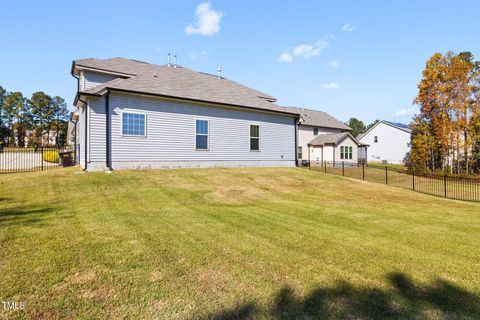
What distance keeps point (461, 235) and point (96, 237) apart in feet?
23.3

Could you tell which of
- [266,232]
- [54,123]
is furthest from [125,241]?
[54,123]

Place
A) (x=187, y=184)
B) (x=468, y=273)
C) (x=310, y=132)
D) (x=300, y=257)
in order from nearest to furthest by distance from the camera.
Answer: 1. (x=468, y=273)
2. (x=300, y=257)
3. (x=187, y=184)
4. (x=310, y=132)

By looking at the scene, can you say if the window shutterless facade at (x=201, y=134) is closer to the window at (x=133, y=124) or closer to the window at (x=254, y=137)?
the window at (x=133, y=124)

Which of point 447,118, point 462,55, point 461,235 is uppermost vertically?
point 462,55

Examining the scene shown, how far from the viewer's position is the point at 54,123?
217ft

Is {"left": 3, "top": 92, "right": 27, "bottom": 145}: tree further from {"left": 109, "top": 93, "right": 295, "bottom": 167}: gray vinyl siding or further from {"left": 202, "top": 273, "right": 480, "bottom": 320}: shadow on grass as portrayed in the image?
{"left": 202, "top": 273, "right": 480, "bottom": 320}: shadow on grass

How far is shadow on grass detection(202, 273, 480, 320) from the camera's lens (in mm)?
2510

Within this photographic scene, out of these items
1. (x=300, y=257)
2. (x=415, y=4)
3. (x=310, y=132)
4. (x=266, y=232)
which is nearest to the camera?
(x=300, y=257)

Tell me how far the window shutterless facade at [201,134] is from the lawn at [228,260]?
7.49 metres

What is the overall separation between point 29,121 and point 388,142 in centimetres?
7874

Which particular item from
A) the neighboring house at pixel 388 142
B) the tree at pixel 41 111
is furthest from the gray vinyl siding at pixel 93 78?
the tree at pixel 41 111

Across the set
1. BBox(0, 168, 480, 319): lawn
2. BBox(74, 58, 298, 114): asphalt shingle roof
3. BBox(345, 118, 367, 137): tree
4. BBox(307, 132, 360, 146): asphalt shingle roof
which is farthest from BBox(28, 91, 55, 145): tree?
BBox(345, 118, 367, 137): tree

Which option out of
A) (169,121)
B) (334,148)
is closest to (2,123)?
(169,121)

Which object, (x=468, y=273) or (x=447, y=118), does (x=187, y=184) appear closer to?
(x=468, y=273)
